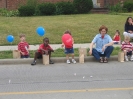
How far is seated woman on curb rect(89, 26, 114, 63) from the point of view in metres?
9.40

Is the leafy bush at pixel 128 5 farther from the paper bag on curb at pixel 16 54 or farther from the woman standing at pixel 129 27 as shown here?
the paper bag on curb at pixel 16 54

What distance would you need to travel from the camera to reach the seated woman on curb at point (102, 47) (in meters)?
9.40

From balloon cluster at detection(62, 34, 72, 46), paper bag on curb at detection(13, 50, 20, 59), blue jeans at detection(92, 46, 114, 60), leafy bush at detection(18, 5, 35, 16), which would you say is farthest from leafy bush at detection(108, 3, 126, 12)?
paper bag on curb at detection(13, 50, 20, 59)

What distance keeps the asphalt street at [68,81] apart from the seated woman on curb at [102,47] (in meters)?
0.25

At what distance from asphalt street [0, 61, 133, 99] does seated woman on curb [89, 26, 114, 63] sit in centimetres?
25

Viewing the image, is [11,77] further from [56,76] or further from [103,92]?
[103,92]

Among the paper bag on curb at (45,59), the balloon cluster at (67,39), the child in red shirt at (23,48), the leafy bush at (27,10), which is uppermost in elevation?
the leafy bush at (27,10)

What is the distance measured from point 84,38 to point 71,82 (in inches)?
260

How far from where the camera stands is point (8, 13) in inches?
961

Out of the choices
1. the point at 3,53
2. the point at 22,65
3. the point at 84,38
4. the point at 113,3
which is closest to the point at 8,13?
the point at 113,3

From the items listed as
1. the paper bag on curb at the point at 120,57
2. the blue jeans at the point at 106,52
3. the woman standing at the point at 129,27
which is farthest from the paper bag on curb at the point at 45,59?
the woman standing at the point at 129,27

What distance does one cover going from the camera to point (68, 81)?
7199 mm

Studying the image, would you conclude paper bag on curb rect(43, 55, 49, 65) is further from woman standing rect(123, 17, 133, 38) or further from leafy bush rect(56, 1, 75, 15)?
leafy bush rect(56, 1, 75, 15)

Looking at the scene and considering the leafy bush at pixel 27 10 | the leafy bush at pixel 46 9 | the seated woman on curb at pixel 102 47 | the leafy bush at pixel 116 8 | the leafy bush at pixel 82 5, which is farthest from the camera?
the leafy bush at pixel 116 8
